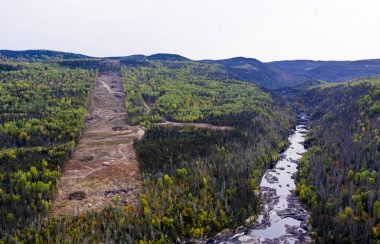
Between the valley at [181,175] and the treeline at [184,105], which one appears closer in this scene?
the valley at [181,175]

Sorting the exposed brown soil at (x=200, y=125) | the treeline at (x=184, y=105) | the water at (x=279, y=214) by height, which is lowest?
the water at (x=279, y=214)

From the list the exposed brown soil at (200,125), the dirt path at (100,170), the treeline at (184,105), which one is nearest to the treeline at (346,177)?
the exposed brown soil at (200,125)

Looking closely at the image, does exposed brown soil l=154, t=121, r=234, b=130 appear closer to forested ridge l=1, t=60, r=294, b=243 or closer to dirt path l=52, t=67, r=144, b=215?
forested ridge l=1, t=60, r=294, b=243

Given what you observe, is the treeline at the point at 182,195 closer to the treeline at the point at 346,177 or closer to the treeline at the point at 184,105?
the treeline at the point at 346,177

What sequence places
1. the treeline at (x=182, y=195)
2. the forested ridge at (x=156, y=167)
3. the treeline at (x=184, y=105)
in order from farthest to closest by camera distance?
1. the treeline at (x=184, y=105)
2. the forested ridge at (x=156, y=167)
3. the treeline at (x=182, y=195)

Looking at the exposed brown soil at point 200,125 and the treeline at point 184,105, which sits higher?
the treeline at point 184,105

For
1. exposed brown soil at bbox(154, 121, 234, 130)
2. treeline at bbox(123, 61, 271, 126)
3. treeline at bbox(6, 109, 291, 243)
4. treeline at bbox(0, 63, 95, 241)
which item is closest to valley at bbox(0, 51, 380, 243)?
treeline at bbox(6, 109, 291, 243)

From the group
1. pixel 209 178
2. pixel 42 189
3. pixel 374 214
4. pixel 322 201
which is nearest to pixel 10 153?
pixel 42 189
